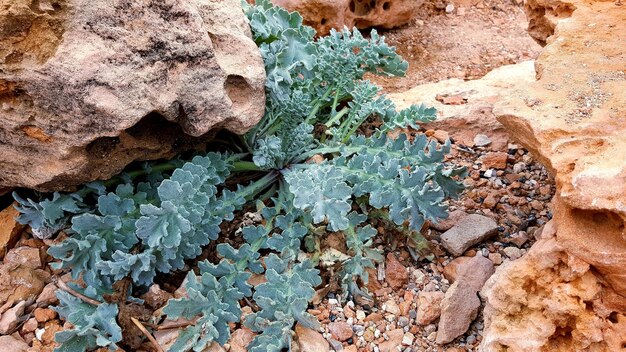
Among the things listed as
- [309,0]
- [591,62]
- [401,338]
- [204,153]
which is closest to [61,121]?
[204,153]

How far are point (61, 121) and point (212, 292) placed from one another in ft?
2.73

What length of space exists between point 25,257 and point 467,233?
1880 millimetres

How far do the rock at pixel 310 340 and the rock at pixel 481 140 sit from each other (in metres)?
1.51

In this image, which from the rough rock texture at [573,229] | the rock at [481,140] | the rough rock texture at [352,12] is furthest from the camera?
the rough rock texture at [352,12]

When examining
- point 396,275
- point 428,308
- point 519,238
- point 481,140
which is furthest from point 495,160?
point 428,308

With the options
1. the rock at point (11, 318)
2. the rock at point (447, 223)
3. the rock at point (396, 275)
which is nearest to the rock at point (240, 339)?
the rock at point (396, 275)

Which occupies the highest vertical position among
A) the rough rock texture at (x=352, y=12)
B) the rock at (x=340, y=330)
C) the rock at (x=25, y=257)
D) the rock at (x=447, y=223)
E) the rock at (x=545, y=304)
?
the rock at (x=545, y=304)

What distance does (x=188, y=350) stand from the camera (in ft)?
8.23

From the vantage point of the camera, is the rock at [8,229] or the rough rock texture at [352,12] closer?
the rock at [8,229]

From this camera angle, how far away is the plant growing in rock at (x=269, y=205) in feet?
8.22

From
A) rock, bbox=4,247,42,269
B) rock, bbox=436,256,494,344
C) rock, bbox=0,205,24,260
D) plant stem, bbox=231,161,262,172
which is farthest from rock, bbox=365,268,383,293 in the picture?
rock, bbox=0,205,24,260

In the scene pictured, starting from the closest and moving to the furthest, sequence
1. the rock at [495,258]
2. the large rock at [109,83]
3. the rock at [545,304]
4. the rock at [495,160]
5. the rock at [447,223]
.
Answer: the rock at [545,304] → the large rock at [109,83] → the rock at [495,258] → the rock at [447,223] → the rock at [495,160]

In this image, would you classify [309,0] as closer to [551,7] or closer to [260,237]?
[551,7]

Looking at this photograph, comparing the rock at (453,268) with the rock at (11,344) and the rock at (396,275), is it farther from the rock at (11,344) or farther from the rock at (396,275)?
the rock at (11,344)
